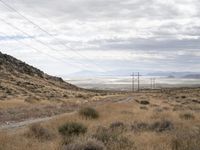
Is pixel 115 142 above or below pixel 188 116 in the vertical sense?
below

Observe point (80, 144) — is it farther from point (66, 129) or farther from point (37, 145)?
point (66, 129)

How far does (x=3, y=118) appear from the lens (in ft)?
92.7

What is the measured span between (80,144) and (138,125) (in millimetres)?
8874

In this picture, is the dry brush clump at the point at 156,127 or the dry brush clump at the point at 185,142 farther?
the dry brush clump at the point at 156,127

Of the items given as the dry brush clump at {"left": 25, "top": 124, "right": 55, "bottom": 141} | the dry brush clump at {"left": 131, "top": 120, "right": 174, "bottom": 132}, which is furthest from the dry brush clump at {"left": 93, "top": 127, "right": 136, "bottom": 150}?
the dry brush clump at {"left": 131, "top": 120, "right": 174, "bottom": 132}

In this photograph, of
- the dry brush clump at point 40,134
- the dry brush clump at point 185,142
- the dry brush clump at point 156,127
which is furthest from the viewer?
the dry brush clump at point 156,127

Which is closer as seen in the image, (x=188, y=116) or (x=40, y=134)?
(x=40, y=134)

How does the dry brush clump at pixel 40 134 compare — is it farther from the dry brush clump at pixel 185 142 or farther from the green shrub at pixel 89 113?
the green shrub at pixel 89 113

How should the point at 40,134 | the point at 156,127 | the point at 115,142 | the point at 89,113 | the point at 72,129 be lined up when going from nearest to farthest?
the point at 115,142, the point at 40,134, the point at 72,129, the point at 156,127, the point at 89,113

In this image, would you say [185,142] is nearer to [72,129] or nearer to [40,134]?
[72,129]

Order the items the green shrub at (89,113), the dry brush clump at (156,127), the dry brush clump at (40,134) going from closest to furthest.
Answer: the dry brush clump at (40,134)
the dry brush clump at (156,127)
the green shrub at (89,113)

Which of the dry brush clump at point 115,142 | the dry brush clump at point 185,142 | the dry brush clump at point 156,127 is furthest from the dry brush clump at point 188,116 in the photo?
the dry brush clump at point 115,142

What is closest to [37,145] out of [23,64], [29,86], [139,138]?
[139,138]

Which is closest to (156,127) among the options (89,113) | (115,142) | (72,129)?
(72,129)
